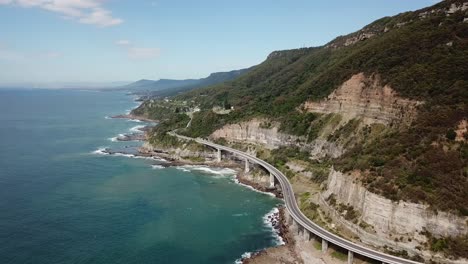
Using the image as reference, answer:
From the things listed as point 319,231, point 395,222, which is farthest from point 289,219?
point 395,222

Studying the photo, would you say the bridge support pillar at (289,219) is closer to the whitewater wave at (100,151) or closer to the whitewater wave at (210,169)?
the whitewater wave at (210,169)

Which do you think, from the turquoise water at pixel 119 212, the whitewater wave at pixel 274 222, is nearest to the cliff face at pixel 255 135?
the turquoise water at pixel 119 212

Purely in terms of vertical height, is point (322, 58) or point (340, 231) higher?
point (322, 58)

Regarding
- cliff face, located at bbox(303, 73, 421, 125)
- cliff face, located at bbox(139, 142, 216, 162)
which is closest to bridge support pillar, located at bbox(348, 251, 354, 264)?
cliff face, located at bbox(303, 73, 421, 125)

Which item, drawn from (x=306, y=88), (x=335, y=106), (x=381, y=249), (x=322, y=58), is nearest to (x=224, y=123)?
(x=306, y=88)

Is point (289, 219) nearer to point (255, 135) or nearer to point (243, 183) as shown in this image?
point (243, 183)

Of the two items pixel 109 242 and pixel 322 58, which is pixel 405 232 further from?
pixel 322 58
